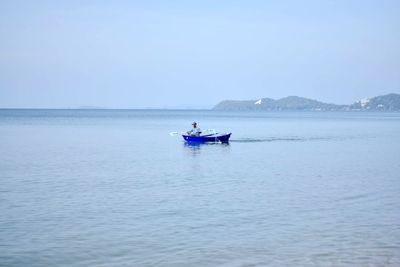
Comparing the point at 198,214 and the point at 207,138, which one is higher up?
the point at 207,138

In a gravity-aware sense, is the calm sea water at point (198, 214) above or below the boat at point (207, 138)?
below

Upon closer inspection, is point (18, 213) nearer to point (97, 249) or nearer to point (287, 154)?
point (97, 249)

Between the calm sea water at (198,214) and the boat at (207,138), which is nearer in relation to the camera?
the calm sea water at (198,214)

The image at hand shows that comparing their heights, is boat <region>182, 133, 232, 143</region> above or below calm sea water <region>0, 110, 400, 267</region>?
above

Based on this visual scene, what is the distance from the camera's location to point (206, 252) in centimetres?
1568

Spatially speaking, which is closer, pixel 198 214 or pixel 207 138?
pixel 198 214

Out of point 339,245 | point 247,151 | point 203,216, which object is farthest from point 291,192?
point 247,151

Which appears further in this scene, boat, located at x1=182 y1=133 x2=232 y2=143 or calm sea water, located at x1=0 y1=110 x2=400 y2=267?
boat, located at x1=182 y1=133 x2=232 y2=143

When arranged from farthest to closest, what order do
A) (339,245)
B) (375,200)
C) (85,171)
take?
(85,171) → (375,200) → (339,245)

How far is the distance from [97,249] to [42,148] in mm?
36953

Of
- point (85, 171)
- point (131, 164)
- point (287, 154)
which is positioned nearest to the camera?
point (85, 171)

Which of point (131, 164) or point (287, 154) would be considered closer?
point (131, 164)

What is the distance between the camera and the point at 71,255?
1534cm

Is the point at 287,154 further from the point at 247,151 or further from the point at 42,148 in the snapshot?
the point at 42,148
